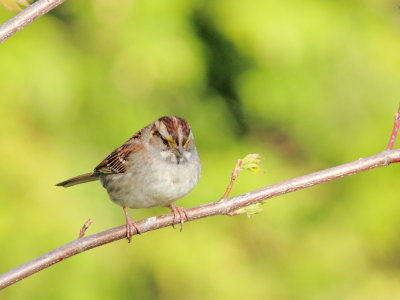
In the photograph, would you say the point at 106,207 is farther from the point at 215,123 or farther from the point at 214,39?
the point at 214,39

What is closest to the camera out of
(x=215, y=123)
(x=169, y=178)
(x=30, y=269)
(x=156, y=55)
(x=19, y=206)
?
(x=30, y=269)

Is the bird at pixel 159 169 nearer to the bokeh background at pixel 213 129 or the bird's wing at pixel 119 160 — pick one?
the bird's wing at pixel 119 160

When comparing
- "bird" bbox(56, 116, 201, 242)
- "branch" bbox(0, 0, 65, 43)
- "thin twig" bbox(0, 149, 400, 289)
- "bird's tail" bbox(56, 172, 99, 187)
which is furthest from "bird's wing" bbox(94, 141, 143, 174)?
"branch" bbox(0, 0, 65, 43)

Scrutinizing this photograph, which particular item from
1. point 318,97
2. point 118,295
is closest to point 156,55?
point 318,97

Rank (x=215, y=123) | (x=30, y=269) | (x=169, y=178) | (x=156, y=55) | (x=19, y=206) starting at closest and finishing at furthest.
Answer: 1. (x=30, y=269)
2. (x=169, y=178)
3. (x=19, y=206)
4. (x=156, y=55)
5. (x=215, y=123)

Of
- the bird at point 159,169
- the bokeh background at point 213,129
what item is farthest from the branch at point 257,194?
the bokeh background at point 213,129
